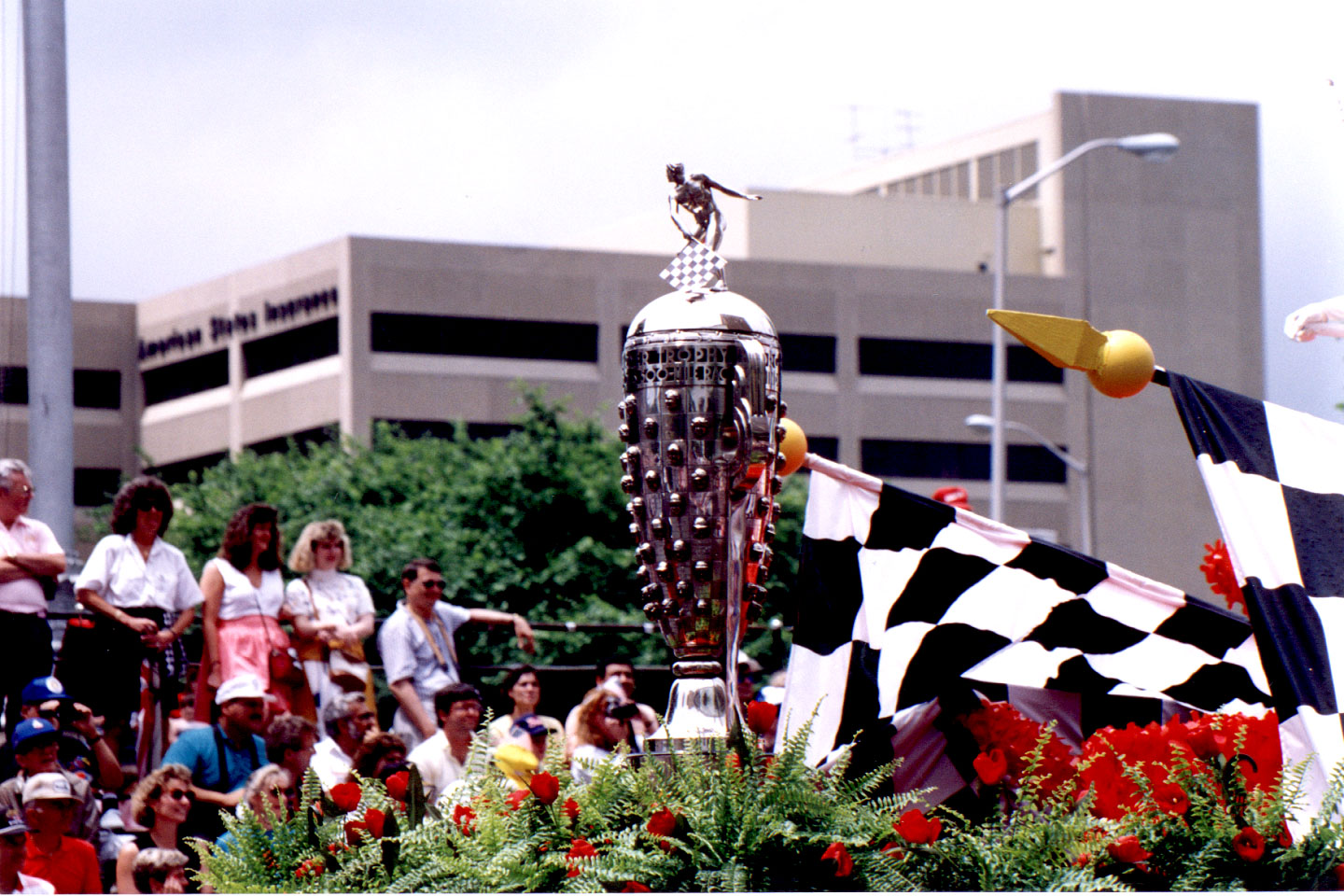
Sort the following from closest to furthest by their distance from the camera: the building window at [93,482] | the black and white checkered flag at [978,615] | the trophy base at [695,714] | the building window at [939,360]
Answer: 1. the trophy base at [695,714]
2. the black and white checkered flag at [978,615]
3. the building window at [939,360]
4. the building window at [93,482]

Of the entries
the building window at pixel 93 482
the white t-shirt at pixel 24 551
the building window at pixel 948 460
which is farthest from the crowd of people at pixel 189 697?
the building window at pixel 93 482

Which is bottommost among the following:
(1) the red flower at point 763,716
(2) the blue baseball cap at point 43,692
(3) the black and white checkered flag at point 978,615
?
(2) the blue baseball cap at point 43,692

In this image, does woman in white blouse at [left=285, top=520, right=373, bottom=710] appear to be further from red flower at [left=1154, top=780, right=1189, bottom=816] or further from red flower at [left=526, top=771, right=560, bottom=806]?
red flower at [left=1154, top=780, right=1189, bottom=816]

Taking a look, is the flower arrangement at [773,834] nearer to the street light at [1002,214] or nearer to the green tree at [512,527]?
the street light at [1002,214]

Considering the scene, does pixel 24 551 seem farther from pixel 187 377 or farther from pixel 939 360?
pixel 187 377

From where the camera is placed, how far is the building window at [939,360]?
56.0m

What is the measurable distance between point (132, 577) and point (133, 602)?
0.33 feet

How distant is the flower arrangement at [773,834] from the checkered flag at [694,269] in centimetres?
107

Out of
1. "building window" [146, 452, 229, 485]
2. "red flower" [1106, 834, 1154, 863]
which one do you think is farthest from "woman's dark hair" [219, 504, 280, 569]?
"building window" [146, 452, 229, 485]

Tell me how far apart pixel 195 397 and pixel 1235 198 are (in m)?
34.4

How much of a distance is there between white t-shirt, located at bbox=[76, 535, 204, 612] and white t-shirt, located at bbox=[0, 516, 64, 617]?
0.58 ft

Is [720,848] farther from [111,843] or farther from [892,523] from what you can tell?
[111,843]

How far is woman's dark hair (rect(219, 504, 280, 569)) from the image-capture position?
7578mm

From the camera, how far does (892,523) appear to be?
527 cm
